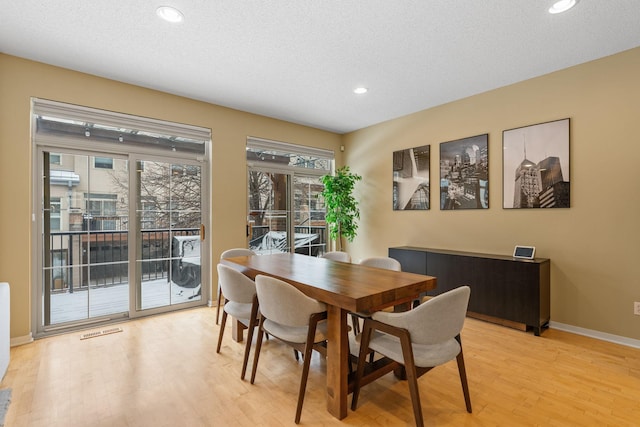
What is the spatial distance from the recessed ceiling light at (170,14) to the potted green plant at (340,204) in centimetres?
314

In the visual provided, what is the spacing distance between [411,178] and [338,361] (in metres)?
3.43

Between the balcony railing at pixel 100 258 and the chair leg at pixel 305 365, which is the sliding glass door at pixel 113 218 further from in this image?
the chair leg at pixel 305 365

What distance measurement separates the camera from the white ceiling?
2.30 m

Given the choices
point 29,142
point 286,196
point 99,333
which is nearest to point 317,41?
point 286,196

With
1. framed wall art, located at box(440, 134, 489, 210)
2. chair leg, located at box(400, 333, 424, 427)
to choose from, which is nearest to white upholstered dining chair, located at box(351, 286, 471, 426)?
chair leg, located at box(400, 333, 424, 427)

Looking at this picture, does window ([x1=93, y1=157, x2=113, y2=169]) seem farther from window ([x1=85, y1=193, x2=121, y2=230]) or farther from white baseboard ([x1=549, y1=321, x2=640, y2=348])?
white baseboard ([x1=549, y1=321, x2=640, y2=348])

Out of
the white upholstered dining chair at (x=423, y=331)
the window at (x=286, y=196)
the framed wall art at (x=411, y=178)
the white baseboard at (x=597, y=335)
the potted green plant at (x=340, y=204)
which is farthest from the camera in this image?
the potted green plant at (x=340, y=204)

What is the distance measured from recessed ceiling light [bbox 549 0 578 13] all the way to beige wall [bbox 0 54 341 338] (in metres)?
3.66

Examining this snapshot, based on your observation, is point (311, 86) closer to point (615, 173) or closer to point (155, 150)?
point (155, 150)

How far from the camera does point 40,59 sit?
3.02 metres

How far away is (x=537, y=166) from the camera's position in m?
3.43

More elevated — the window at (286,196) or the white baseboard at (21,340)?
the window at (286,196)

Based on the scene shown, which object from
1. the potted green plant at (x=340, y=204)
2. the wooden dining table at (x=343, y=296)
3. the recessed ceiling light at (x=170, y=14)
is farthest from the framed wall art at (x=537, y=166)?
the recessed ceiling light at (x=170, y=14)

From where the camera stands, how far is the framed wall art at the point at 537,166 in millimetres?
3262
